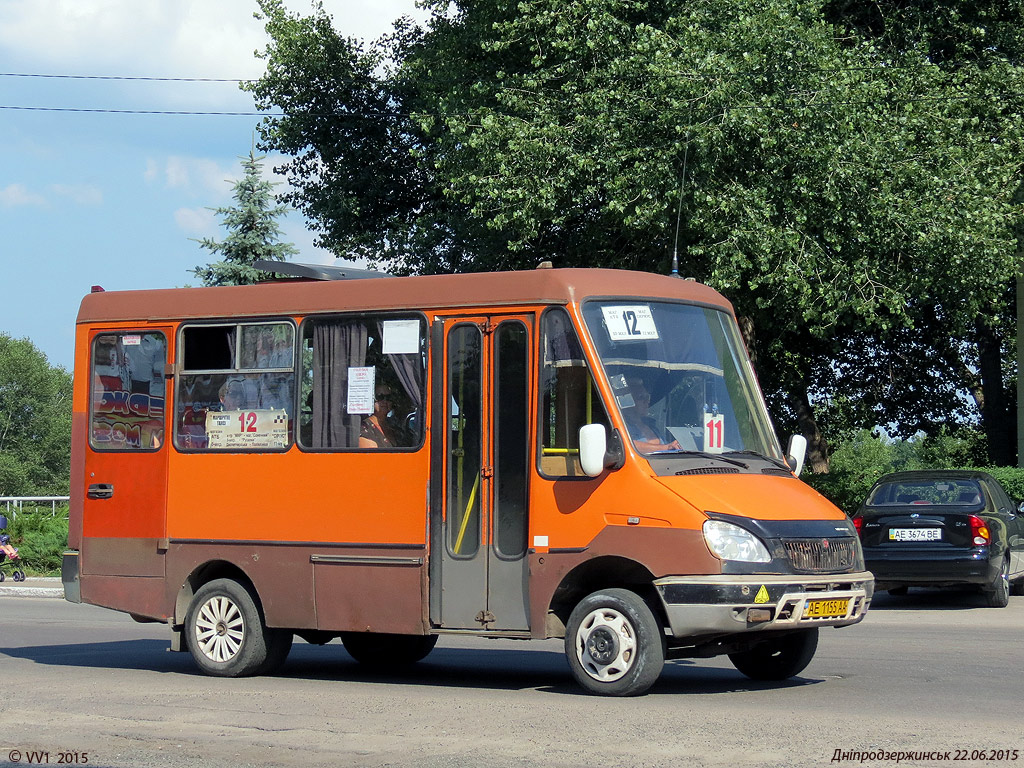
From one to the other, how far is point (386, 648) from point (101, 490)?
2.65 m

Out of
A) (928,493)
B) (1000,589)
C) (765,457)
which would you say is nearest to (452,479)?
(765,457)

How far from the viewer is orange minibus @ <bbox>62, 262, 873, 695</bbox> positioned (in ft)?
31.5

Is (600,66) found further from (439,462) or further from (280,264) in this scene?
(439,462)

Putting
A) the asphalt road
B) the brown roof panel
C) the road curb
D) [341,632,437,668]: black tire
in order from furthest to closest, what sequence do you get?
the road curb, [341,632,437,668]: black tire, the brown roof panel, the asphalt road

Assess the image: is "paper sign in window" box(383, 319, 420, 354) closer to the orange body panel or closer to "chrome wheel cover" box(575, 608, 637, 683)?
the orange body panel

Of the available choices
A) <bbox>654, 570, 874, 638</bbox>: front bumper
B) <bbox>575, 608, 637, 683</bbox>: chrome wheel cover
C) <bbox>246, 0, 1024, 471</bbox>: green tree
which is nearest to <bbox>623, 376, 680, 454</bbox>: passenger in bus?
<bbox>654, 570, 874, 638</bbox>: front bumper

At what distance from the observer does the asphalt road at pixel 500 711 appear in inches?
300

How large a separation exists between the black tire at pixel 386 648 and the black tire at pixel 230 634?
3.04 feet

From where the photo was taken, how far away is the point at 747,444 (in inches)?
414

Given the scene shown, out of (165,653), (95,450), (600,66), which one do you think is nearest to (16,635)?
(165,653)

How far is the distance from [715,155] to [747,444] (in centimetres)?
1254

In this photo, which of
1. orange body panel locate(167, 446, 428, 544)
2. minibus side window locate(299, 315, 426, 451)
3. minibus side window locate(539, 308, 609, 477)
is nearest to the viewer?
minibus side window locate(539, 308, 609, 477)

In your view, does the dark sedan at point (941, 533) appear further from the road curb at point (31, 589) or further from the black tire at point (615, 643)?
the road curb at point (31, 589)

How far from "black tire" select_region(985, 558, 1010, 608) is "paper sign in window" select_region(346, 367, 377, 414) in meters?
9.96
